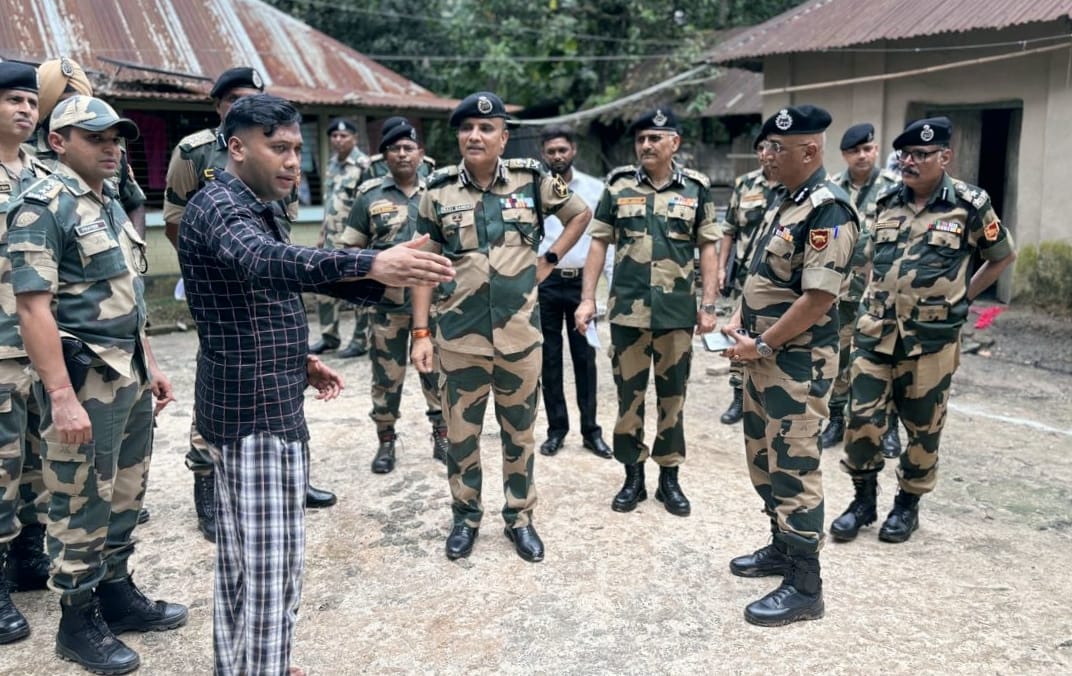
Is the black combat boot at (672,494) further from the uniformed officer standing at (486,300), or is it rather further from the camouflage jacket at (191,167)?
the camouflage jacket at (191,167)

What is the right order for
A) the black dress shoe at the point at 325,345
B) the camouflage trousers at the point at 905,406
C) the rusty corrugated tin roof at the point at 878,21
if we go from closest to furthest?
1. the camouflage trousers at the point at 905,406
2. the rusty corrugated tin roof at the point at 878,21
3. the black dress shoe at the point at 325,345

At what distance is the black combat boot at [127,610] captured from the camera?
334cm

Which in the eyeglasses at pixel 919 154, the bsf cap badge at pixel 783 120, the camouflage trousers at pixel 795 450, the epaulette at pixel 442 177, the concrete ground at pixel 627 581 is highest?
the bsf cap badge at pixel 783 120

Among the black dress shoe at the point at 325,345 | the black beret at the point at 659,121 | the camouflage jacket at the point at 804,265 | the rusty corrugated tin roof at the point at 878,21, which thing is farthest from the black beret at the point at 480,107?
the rusty corrugated tin roof at the point at 878,21

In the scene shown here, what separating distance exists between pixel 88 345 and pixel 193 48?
891 cm

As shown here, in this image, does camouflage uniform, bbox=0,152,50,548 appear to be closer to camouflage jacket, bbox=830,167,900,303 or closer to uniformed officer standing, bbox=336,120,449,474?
uniformed officer standing, bbox=336,120,449,474

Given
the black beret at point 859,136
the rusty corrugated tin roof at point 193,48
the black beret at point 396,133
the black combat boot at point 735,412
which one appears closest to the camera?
the black beret at point 396,133

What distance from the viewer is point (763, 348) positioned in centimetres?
340

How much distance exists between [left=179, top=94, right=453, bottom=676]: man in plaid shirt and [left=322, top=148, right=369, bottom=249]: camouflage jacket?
546 centimetres

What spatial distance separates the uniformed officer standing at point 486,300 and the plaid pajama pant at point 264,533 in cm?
120

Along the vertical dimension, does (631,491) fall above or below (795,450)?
below

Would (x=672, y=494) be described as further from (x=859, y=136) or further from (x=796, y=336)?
(x=859, y=136)

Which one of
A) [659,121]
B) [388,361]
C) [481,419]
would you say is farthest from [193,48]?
[481,419]

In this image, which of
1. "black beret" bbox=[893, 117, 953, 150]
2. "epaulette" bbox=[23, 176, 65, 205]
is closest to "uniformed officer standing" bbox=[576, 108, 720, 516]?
"black beret" bbox=[893, 117, 953, 150]
